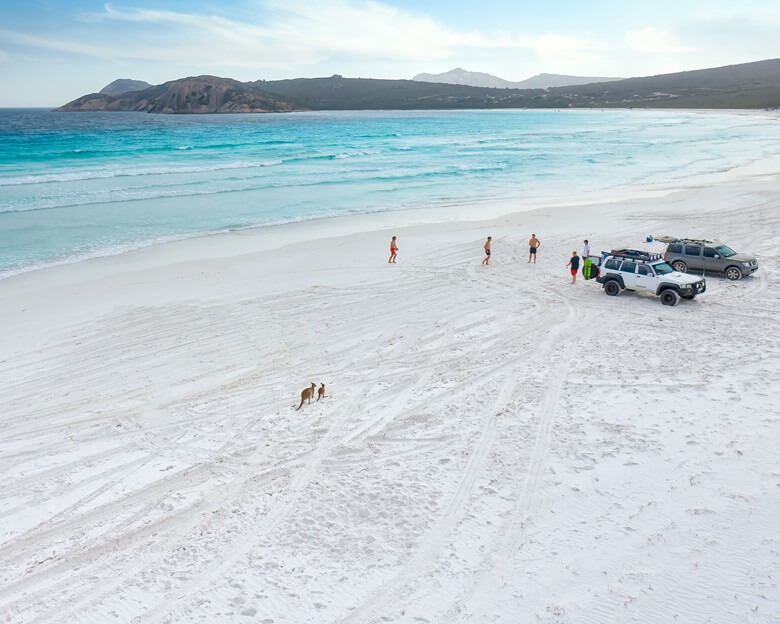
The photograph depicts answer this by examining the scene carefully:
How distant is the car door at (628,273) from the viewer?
1953 centimetres

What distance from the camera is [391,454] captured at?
10.9 m

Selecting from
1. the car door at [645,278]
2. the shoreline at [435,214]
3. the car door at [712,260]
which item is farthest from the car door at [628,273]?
the shoreline at [435,214]

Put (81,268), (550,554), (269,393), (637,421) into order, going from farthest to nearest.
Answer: (81,268) < (269,393) < (637,421) < (550,554)

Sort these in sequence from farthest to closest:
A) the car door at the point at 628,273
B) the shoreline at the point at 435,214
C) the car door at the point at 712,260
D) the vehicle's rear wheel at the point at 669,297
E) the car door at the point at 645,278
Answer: the shoreline at the point at 435,214 < the car door at the point at 712,260 < the car door at the point at 628,273 < the car door at the point at 645,278 < the vehicle's rear wheel at the point at 669,297

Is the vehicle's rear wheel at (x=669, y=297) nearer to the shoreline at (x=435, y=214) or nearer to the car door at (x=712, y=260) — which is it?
the car door at (x=712, y=260)

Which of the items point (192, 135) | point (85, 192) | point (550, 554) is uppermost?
point (192, 135)

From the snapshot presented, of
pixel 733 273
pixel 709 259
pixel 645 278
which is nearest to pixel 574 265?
pixel 645 278

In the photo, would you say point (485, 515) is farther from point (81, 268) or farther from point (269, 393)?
point (81, 268)

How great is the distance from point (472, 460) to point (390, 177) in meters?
45.5

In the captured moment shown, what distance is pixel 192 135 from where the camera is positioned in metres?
99.3

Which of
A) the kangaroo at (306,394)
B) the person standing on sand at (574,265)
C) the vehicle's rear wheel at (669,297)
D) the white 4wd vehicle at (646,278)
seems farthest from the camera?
the person standing on sand at (574,265)

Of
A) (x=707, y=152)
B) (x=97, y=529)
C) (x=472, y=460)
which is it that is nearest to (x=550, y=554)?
(x=472, y=460)

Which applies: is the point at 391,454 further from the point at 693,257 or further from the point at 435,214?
the point at 435,214

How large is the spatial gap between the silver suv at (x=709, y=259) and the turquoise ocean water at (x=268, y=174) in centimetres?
2061
